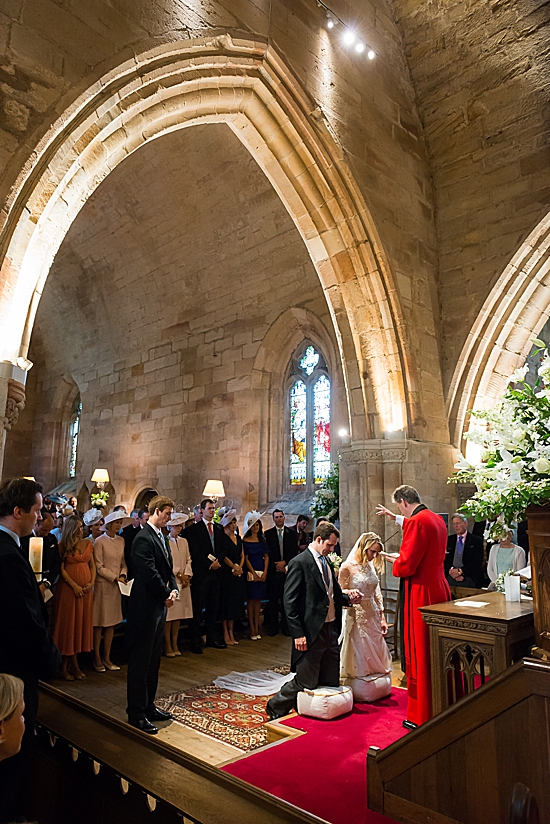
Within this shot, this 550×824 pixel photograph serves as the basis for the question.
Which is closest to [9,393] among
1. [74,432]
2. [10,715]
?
[10,715]

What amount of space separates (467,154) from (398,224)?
1501 millimetres

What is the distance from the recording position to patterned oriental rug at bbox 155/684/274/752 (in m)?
3.68

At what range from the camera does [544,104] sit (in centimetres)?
675

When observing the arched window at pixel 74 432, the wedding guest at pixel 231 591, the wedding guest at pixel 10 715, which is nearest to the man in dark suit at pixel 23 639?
the wedding guest at pixel 10 715

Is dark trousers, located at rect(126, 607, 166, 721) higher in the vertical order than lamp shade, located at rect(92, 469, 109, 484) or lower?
lower

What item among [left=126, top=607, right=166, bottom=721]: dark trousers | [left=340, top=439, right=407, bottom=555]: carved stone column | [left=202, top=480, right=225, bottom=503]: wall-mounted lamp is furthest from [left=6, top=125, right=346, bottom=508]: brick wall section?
[left=126, top=607, right=166, bottom=721]: dark trousers

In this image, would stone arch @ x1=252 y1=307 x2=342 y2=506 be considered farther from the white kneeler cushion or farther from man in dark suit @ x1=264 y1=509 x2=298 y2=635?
the white kneeler cushion

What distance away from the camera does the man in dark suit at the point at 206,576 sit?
6004 mm

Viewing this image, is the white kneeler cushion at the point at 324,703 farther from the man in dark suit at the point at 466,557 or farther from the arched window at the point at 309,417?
the arched window at the point at 309,417

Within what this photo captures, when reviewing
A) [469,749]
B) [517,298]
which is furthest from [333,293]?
[469,749]

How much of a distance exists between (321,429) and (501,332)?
3.74 metres

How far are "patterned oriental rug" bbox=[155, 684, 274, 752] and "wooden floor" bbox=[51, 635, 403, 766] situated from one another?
100 millimetres

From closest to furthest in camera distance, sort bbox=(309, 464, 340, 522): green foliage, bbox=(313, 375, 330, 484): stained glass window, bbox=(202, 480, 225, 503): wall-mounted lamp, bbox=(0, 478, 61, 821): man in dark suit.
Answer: bbox=(0, 478, 61, 821): man in dark suit
bbox=(309, 464, 340, 522): green foliage
bbox=(202, 480, 225, 503): wall-mounted lamp
bbox=(313, 375, 330, 484): stained glass window

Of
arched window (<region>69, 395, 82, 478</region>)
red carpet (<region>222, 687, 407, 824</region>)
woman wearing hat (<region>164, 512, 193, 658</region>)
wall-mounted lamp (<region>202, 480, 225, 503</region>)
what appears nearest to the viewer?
red carpet (<region>222, 687, 407, 824</region>)
